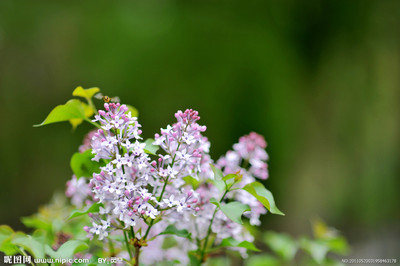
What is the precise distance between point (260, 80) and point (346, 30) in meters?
0.90

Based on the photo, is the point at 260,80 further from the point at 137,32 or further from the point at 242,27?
the point at 137,32

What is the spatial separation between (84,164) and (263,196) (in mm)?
232

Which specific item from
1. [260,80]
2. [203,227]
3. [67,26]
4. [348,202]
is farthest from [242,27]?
[203,227]

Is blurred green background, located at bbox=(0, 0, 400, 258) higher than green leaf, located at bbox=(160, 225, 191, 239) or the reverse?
higher

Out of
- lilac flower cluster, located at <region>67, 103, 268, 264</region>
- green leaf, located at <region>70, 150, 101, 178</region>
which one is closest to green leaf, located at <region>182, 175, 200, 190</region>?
lilac flower cluster, located at <region>67, 103, 268, 264</region>

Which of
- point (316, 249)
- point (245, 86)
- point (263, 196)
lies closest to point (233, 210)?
point (263, 196)

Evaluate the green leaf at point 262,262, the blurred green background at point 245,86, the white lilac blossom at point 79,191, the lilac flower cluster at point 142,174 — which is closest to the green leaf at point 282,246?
the green leaf at point 262,262

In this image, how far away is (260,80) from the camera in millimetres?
2420

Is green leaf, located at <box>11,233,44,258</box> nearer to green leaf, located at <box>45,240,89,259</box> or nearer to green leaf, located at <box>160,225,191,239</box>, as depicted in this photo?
green leaf, located at <box>45,240,89,259</box>

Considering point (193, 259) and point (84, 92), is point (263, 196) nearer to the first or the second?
point (193, 259)

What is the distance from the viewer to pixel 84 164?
1.69 feet

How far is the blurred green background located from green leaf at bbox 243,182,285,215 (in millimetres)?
1535

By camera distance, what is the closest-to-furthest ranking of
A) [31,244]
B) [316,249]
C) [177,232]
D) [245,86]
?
[31,244] → [177,232] → [316,249] → [245,86]

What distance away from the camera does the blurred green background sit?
199cm
